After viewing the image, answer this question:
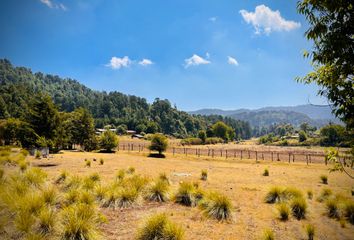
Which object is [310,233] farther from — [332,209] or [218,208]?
[332,209]

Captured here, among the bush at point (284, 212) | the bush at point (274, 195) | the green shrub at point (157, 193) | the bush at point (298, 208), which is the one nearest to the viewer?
the bush at point (284, 212)

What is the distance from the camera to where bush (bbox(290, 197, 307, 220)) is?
1014cm

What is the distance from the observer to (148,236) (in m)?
7.09

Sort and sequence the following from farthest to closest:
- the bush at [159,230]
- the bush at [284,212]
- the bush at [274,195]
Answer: the bush at [274,195]
the bush at [284,212]
the bush at [159,230]

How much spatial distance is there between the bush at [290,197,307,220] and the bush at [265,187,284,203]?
5.71 ft

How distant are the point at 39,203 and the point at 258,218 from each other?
836 centimetres

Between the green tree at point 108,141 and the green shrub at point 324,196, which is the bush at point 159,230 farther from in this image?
the green tree at point 108,141

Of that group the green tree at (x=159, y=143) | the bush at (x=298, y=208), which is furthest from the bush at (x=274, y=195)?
the green tree at (x=159, y=143)

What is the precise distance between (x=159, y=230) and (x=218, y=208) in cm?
330

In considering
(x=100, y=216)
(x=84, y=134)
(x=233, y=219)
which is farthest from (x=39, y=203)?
(x=84, y=134)

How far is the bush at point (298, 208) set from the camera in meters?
10.1

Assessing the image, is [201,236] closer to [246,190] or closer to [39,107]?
[246,190]

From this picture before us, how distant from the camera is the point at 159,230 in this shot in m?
7.15

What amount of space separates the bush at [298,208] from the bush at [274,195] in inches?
68.5
